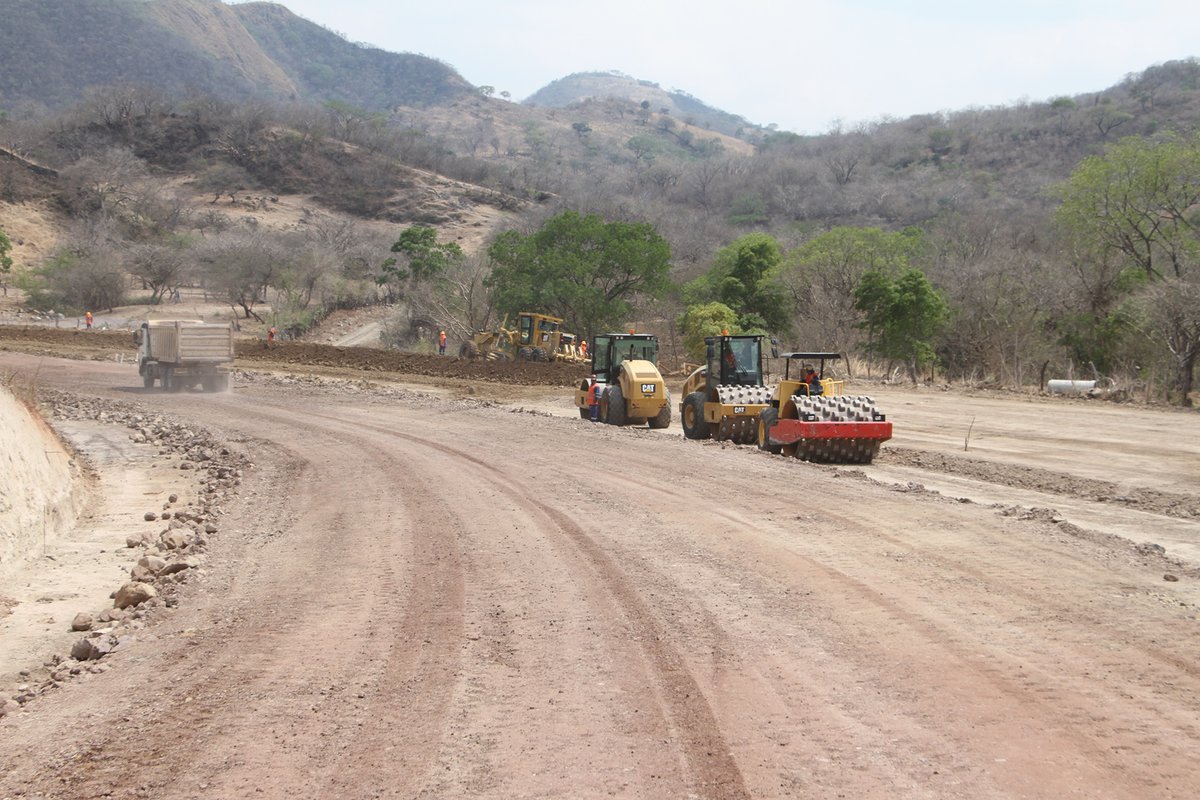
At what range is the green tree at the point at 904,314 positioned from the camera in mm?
40250

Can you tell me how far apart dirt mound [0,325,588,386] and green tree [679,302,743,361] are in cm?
561

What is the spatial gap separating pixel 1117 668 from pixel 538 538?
5.68 m

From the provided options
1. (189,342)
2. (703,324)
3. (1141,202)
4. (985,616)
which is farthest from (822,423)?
(703,324)

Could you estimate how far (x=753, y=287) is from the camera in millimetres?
49469

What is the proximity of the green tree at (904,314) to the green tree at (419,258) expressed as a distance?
3115cm

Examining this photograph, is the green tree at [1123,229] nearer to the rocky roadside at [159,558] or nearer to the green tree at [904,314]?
the green tree at [904,314]

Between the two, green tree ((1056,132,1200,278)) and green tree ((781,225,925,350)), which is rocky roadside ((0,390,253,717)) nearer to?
green tree ((781,225,925,350))

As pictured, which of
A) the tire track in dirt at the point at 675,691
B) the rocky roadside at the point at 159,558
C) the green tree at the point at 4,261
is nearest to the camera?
the tire track in dirt at the point at 675,691

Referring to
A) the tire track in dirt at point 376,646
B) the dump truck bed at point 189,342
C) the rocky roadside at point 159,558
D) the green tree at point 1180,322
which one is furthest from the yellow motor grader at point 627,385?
the green tree at point 1180,322

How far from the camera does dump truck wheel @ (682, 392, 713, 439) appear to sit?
71.0 ft

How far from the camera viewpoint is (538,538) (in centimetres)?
1080

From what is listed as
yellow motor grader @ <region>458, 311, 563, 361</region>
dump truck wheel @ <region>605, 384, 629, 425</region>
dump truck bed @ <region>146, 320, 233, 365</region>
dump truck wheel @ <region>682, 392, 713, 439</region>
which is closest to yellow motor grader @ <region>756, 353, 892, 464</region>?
dump truck wheel @ <region>682, 392, 713, 439</region>

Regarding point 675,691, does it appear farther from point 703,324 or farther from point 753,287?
point 753,287

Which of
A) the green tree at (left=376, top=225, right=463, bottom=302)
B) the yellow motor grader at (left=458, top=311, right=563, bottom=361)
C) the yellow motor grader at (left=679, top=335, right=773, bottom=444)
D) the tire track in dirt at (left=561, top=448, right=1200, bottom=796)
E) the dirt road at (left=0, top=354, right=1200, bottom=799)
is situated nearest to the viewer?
the dirt road at (left=0, top=354, right=1200, bottom=799)
